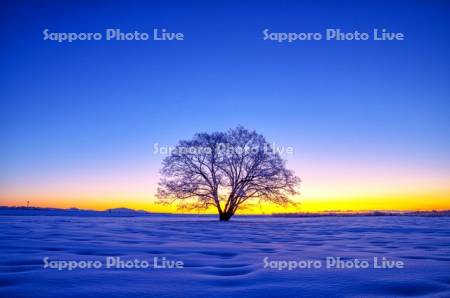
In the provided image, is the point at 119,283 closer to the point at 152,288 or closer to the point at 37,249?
the point at 152,288

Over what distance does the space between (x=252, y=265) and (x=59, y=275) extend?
1.47 m

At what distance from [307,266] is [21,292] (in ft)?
6.74

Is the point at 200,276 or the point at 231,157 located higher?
the point at 231,157

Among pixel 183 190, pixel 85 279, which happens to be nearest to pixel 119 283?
pixel 85 279

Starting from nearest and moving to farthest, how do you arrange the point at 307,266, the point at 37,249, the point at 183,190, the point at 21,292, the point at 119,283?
the point at 21,292, the point at 119,283, the point at 307,266, the point at 37,249, the point at 183,190

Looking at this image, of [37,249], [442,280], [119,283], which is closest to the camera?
[119,283]

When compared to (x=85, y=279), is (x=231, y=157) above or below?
above

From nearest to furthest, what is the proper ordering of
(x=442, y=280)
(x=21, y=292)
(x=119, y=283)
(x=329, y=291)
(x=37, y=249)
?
(x=21, y=292) → (x=329, y=291) → (x=119, y=283) → (x=442, y=280) → (x=37, y=249)

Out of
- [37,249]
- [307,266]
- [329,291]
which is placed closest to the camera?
[329,291]

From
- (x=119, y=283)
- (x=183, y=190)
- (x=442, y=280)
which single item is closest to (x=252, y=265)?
(x=119, y=283)

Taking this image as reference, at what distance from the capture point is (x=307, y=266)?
9.33 ft

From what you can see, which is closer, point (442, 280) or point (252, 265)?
point (442, 280)

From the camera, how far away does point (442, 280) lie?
2.29 m

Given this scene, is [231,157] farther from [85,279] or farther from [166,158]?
[85,279]
